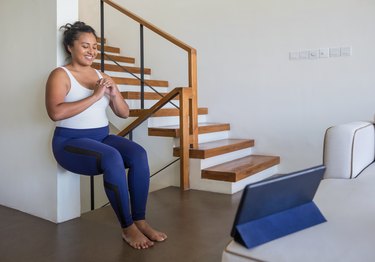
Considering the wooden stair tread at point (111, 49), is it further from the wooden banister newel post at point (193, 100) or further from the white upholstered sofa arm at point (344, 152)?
the white upholstered sofa arm at point (344, 152)

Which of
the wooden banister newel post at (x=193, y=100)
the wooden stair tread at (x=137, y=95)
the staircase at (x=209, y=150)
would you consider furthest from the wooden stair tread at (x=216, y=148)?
the wooden stair tread at (x=137, y=95)

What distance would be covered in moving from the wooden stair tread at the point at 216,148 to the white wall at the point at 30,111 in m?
1.09

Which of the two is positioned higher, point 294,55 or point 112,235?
point 294,55

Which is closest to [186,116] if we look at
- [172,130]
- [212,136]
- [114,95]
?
[172,130]

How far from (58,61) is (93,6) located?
3.41 metres

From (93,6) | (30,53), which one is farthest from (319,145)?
(93,6)

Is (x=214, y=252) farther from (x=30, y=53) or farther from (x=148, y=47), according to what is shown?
(x=148, y=47)

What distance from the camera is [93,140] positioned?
1.86m

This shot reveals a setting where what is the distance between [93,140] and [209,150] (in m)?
1.26

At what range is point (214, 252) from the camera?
5.44 feet

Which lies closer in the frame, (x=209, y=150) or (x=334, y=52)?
(x=209, y=150)

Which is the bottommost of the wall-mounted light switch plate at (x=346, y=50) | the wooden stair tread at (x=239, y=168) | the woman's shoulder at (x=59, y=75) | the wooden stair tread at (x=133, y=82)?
the wooden stair tread at (x=239, y=168)

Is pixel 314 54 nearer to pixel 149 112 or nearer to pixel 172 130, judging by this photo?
pixel 172 130

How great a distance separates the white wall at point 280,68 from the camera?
3102 millimetres
